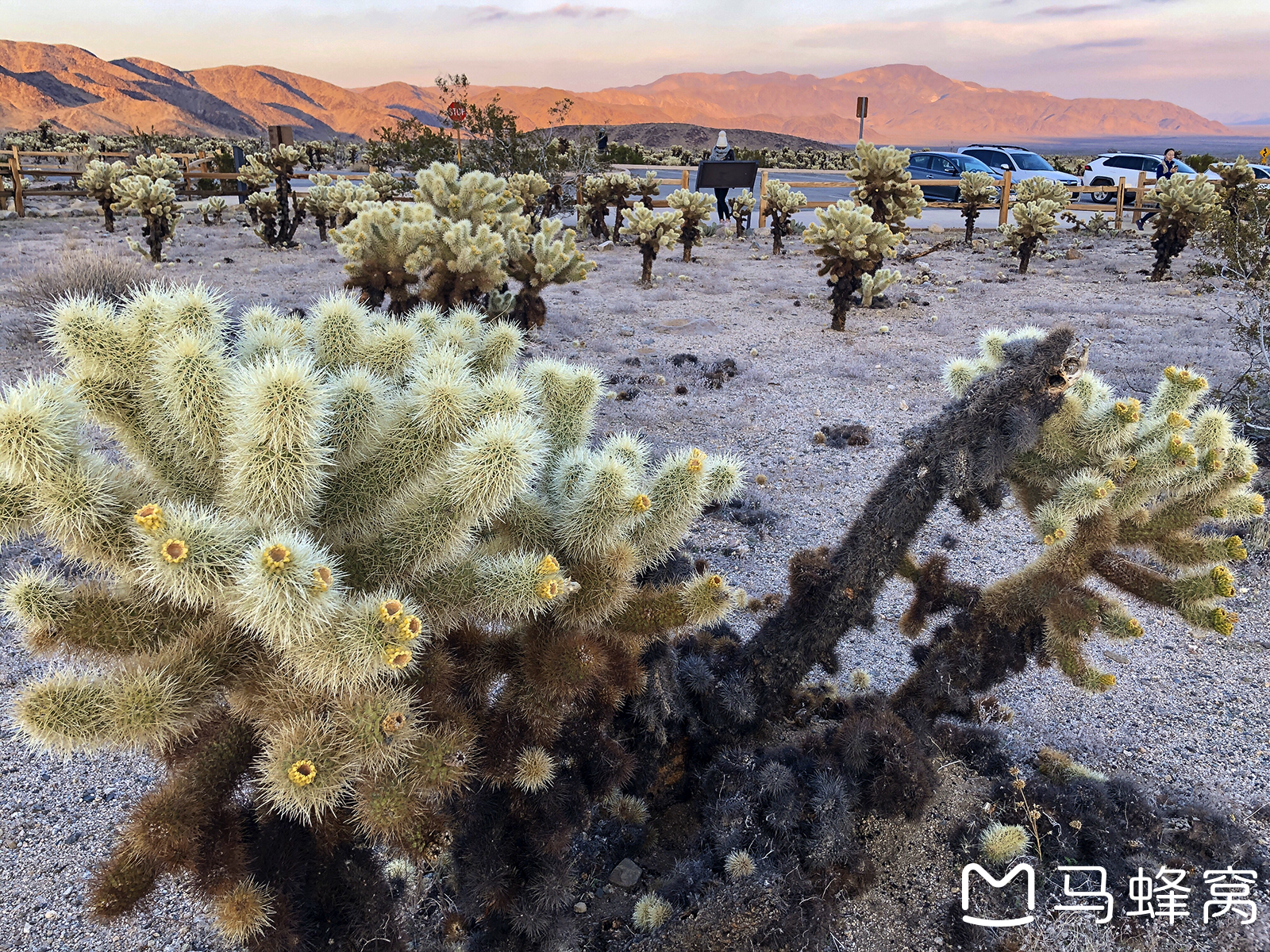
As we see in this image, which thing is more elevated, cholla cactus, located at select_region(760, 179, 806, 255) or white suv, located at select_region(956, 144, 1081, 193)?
white suv, located at select_region(956, 144, 1081, 193)

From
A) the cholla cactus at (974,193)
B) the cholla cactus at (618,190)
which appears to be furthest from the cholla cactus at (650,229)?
the cholla cactus at (974,193)

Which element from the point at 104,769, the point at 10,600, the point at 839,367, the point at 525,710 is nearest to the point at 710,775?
the point at 525,710

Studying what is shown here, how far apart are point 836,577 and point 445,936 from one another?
168cm

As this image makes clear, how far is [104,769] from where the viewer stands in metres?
3.17

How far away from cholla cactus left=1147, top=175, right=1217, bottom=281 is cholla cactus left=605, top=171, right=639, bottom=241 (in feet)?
29.4

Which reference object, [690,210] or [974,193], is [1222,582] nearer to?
[690,210]

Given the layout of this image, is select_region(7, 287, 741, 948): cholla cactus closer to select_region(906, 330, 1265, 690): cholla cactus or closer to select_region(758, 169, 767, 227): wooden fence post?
select_region(906, 330, 1265, 690): cholla cactus

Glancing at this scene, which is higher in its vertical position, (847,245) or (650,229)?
(650,229)

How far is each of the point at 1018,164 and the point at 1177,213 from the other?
32.5 feet

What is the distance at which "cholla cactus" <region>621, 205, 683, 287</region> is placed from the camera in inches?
457

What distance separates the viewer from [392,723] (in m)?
1.65

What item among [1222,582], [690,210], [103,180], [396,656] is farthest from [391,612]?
[103,180]

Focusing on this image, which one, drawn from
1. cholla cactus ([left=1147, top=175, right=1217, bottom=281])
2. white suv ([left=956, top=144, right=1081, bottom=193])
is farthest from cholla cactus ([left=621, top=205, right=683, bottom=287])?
white suv ([left=956, top=144, right=1081, bottom=193])

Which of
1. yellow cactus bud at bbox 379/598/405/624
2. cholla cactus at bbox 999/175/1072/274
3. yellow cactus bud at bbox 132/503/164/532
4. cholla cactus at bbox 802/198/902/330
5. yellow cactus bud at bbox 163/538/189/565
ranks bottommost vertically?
yellow cactus bud at bbox 379/598/405/624
